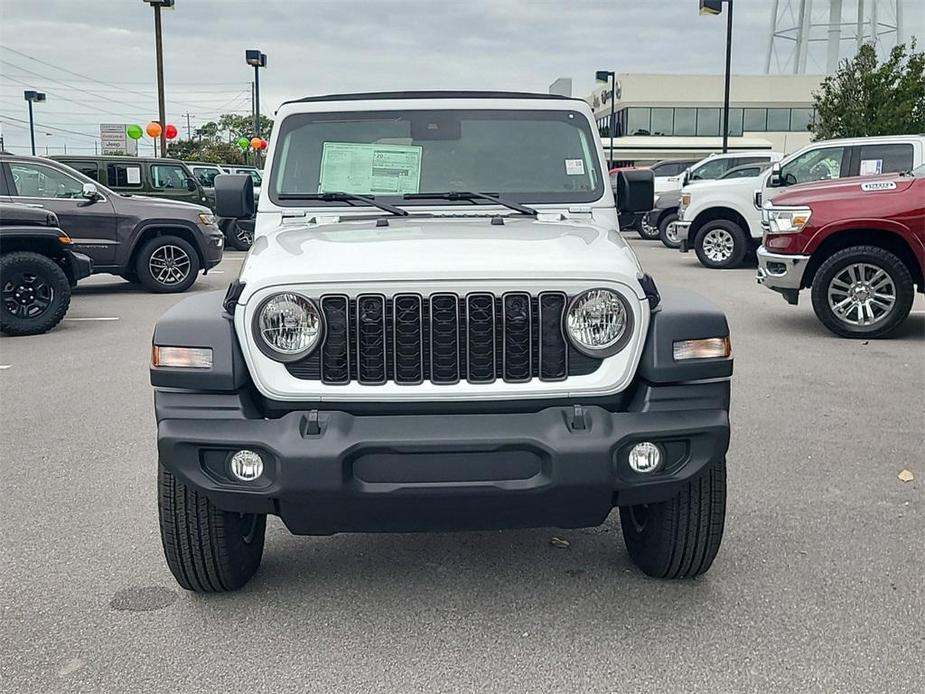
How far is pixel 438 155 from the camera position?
14.9 feet

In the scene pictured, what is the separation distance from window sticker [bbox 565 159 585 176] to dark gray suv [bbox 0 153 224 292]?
9142mm

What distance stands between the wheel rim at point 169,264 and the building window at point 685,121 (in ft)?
184

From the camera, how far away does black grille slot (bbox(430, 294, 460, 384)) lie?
3.17 meters

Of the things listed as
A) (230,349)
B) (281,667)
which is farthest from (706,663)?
(230,349)

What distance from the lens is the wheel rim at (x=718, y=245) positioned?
15633 mm

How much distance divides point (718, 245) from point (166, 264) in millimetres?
8422

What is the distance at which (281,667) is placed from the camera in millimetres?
3150

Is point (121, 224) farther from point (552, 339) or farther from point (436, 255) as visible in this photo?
point (552, 339)

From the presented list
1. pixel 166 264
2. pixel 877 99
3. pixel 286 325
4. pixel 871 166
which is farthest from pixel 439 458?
pixel 877 99

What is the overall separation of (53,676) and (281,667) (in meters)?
0.70

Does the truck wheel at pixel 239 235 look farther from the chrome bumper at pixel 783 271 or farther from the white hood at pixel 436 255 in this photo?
the white hood at pixel 436 255

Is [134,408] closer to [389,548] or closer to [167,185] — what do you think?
[389,548]

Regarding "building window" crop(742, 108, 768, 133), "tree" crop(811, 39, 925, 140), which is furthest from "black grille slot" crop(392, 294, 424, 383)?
"building window" crop(742, 108, 768, 133)

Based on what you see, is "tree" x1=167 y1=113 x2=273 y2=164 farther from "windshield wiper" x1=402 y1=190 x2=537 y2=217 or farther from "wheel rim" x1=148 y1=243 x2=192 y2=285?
"windshield wiper" x1=402 y1=190 x2=537 y2=217
